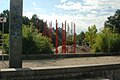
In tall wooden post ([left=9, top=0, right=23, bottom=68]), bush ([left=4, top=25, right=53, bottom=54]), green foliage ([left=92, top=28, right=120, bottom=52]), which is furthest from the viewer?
green foliage ([left=92, top=28, right=120, bottom=52])

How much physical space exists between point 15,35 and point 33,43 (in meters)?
8.03

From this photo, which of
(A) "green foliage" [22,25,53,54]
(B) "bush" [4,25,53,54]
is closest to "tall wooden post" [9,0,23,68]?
(B) "bush" [4,25,53,54]

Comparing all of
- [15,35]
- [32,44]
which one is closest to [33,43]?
[32,44]

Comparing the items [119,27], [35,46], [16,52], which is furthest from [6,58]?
[119,27]

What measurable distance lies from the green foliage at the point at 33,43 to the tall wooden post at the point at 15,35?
7.66 metres

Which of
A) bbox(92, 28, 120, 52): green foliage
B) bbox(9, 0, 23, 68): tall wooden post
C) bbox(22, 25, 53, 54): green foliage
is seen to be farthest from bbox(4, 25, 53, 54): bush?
bbox(9, 0, 23, 68): tall wooden post

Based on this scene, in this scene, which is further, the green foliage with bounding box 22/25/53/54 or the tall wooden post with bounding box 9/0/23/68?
the green foliage with bounding box 22/25/53/54

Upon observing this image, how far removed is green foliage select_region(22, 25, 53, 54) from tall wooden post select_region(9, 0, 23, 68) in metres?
7.66

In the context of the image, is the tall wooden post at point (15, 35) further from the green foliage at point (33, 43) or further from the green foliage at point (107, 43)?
the green foliage at point (107, 43)

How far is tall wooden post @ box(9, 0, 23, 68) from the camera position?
9.77 meters

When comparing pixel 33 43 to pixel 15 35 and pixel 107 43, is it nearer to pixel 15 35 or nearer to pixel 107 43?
pixel 15 35

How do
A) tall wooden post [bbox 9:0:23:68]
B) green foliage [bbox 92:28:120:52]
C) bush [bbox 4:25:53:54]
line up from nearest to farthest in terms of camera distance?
tall wooden post [bbox 9:0:23:68]
bush [bbox 4:25:53:54]
green foliage [bbox 92:28:120:52]

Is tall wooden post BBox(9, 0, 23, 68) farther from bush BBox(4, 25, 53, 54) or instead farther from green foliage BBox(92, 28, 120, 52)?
green foliage BBox(92, 28, 120, 52)

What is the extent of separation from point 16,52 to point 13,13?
1368 mm
